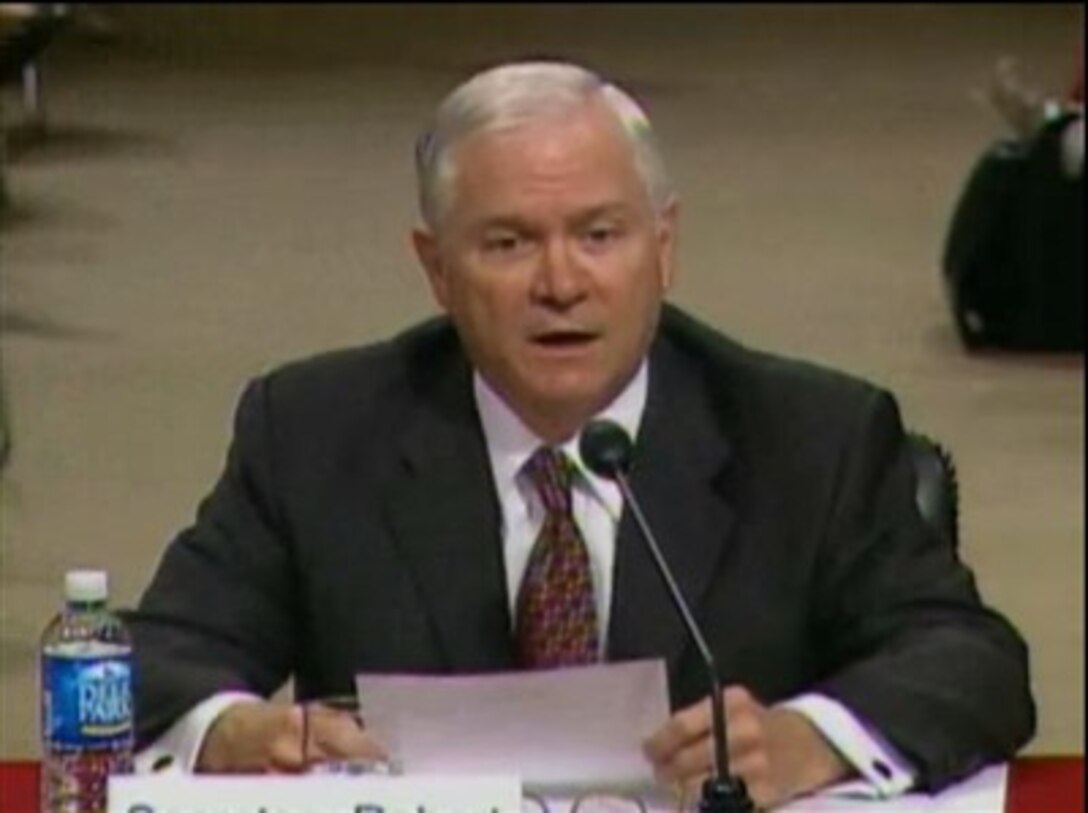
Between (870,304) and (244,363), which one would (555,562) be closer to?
(244,363)

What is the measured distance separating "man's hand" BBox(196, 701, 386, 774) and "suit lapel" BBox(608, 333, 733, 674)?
0.37m

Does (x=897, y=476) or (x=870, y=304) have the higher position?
(x=897, y=476)

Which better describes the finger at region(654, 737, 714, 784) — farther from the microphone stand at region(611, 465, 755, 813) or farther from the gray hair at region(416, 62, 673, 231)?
the gray hair at region(416, 62, 673, 231)

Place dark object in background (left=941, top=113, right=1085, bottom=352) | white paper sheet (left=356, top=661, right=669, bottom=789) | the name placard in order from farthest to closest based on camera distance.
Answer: dark object in background (left=941, top=113, right=1085, bottom=352) < white paper sheet (left=356, top=661, right=669, bottom=789) < the name placard

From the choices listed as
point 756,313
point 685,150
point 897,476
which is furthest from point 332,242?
point 897,476

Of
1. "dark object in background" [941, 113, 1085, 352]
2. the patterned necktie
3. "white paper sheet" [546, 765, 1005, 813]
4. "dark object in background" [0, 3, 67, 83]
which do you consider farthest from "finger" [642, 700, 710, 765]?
"dark object in background" [941, 113, 1085, 352]

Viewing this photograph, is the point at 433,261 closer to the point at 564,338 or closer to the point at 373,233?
the point at 564,338

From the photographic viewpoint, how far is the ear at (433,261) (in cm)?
323

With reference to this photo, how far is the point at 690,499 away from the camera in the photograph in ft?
10.8

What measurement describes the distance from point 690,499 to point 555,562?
152 millimetres

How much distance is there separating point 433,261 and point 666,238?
0.24 meters

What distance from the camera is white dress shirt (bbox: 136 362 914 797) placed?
10.0ft

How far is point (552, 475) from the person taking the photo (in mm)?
3266

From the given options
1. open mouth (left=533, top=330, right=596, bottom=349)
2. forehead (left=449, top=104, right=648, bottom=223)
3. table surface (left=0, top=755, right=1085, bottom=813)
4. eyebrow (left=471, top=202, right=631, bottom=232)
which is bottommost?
table surface (left=0, top=755, right=1085, bottom=813)
